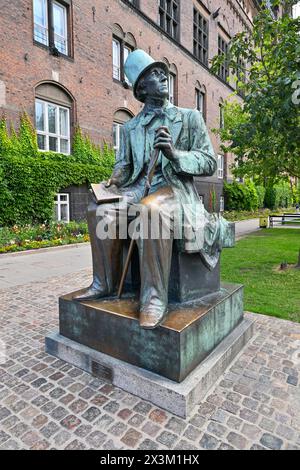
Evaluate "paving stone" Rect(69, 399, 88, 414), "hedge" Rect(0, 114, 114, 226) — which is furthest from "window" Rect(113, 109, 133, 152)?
"paving stone" Rect(69, 399, 88, 414)

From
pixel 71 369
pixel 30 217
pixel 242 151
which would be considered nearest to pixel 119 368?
pixel 71 369

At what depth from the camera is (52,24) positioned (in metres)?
12.0

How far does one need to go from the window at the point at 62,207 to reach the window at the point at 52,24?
5531 millimetres

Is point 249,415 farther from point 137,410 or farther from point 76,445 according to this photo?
point 76,445

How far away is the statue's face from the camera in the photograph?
112 inches

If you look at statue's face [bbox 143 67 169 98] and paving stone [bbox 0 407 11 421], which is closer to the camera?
paving stone [bbox 0 407 11 421]

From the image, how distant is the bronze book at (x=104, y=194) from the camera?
2793mm

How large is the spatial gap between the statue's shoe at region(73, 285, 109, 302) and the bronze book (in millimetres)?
803

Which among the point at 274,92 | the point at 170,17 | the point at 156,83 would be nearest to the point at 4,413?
the point at 156,83

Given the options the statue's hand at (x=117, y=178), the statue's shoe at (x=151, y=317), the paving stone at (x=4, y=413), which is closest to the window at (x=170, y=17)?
the statue's hand at (x=117, y=178)

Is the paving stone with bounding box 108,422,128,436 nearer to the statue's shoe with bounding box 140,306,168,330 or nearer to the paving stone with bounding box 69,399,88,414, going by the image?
the paving stone with bounding box 69,399,88,414

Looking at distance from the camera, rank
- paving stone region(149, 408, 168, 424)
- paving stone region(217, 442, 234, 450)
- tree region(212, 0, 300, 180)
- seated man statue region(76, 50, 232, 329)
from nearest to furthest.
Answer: paving stone region(217, 442, 234, 450), paving stone region(149, 408, 168, 424), seated man statue region(76, 50, 232, 329), tree region(212, 0, 300, 180)

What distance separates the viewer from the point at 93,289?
290cm

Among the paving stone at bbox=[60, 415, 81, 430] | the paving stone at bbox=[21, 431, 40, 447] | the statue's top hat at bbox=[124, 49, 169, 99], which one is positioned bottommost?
the paving stone at bbox=[21, 431, 40, 447]
